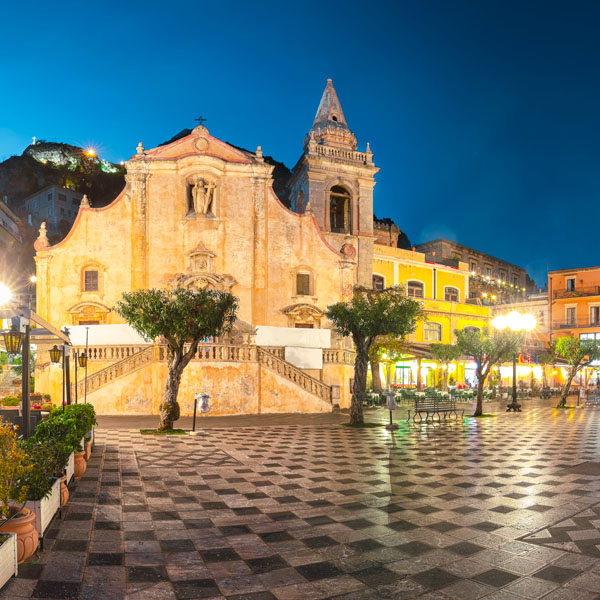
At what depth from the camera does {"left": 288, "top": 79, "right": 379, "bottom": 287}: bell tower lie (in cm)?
3616

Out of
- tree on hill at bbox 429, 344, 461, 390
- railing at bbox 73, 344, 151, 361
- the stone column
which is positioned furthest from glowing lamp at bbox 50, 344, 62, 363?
tree on hill at bbox 429, 344, 461, 390

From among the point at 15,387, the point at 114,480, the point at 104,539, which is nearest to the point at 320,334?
the point at 15,387

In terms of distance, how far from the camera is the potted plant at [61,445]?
7.20m

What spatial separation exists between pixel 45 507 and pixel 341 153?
1345 inches

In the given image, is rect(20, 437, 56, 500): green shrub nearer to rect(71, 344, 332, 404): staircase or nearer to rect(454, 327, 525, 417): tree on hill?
rect(71, 344, 332, 404): staircase

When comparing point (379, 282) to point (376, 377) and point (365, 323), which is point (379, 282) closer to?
point (376, 377)

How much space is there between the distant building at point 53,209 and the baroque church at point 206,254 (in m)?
45.9

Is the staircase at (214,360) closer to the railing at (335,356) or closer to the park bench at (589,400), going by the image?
the railing at (335,356)

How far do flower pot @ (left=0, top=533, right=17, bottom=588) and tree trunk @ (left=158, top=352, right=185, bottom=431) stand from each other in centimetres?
Answer: 1175

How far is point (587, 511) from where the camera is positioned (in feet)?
26.7

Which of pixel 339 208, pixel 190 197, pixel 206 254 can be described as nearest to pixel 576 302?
pixel 339 208

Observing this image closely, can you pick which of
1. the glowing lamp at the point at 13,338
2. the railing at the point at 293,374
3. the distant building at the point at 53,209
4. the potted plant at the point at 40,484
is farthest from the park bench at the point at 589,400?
the distant building at the point at 53,209

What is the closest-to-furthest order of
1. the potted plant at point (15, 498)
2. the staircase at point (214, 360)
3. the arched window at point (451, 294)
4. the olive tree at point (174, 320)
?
A: the potted plant at point (15, 498), the olive tree at point (174, 320), the staircase at point (214, 360), the arched window at point (451, 294)

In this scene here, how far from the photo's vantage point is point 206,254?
1142 inches
